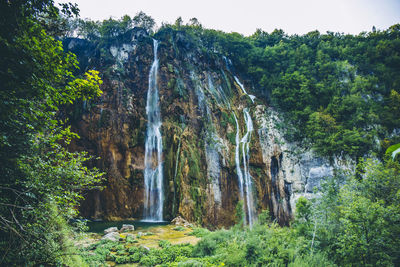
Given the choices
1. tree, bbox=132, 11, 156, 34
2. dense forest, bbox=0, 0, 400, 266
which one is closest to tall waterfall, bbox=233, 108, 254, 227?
dense forest, bbox=0, 0, 400, 266

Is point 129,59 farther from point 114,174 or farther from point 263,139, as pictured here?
point 263,139

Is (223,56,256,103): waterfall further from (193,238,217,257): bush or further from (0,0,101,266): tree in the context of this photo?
(0,0,101,266): tree

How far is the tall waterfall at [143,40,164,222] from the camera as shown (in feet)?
59.0

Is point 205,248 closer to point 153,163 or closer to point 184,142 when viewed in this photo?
point 184,142

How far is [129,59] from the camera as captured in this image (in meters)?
25.4

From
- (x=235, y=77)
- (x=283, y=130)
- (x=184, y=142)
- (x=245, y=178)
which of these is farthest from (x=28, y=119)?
(x=235, y=77)

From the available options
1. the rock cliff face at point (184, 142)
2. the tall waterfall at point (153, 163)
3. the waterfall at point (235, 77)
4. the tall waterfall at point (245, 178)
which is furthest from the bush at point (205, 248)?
the waterfall at point (235, 77)

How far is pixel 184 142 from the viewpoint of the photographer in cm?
1941

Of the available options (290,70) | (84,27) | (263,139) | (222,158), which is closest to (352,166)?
(263,139)

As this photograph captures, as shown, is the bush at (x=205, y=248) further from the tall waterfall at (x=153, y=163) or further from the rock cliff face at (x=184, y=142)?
the tall waterfall at (x=153, y=163)

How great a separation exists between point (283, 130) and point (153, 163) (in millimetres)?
16178

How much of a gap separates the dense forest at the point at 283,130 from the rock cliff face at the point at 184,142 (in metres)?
2.05

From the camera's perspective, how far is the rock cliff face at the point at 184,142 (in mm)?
18281

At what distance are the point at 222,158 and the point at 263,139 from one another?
6443 millimetres
